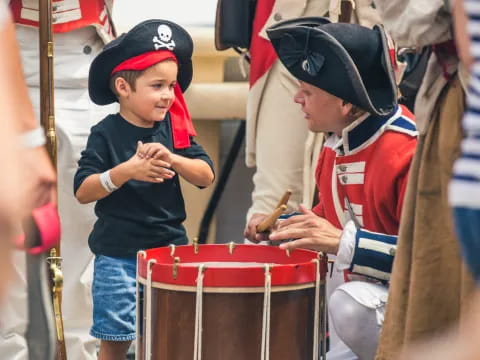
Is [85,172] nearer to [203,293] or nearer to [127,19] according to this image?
[203,293]

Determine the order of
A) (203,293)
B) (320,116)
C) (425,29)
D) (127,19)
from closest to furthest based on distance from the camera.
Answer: (425,29) < (203,293) < (320,116) < (127,19)

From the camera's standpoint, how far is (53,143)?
3.58 meters

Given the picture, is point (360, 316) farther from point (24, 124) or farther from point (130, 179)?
point (24, 124)

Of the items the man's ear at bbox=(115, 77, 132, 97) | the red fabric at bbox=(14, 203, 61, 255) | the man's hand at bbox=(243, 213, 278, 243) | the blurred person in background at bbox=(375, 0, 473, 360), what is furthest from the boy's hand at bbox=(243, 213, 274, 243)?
the red fabric at bbox=(14, 203, 61, 255)

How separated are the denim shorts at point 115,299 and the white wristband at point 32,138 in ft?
5.45

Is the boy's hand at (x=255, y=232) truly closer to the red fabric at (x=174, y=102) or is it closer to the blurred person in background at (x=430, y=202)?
the red fabric at (x=174, y=102)

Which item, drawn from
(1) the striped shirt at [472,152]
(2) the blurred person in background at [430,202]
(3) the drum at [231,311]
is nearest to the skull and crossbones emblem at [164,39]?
(3) the drum at [231,311]

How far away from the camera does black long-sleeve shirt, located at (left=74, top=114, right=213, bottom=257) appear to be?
357 centimetres

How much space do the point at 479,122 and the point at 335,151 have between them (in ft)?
5.26

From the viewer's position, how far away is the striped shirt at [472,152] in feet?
5.69

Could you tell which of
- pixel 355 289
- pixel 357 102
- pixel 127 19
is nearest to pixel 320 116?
pixel 357 102

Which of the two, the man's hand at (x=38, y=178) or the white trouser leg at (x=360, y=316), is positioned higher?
the man's hand at (x=38, y=178)

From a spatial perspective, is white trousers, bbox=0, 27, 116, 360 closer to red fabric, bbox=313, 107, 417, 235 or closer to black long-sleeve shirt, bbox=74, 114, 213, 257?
black long-sleeve shirt, bbox=74, 114, 213, 257

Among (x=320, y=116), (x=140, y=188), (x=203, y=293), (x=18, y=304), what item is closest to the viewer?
(x=203, y=293)
